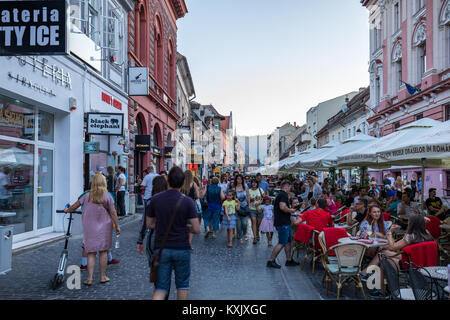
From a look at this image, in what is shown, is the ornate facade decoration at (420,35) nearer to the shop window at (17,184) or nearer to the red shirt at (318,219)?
the red shirt at (318,219)

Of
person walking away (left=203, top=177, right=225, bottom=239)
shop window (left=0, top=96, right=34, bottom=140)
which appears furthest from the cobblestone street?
shop window (left=0, top=96, right=34, bottom=140)

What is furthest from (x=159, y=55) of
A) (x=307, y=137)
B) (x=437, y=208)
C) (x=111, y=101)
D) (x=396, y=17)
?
(x=307, y=137)

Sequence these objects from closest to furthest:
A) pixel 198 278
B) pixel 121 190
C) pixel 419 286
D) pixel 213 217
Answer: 1. pixel 419 286
2. pixel 198 278
3. pixel 213 217
4. pixel 121 190

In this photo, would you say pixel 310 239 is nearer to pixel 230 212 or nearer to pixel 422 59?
pixel 230 212

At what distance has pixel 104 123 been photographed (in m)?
12.5

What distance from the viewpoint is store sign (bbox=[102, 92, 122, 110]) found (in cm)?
1404

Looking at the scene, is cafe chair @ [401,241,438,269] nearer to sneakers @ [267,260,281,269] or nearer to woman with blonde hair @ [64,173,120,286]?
sneakers @ [267,260,281,269]

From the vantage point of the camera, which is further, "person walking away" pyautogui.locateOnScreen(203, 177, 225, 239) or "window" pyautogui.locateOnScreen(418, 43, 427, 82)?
"window" pyautogui.locateOnScreen(418, 43, 427, 82)

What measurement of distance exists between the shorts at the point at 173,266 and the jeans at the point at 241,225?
676cm

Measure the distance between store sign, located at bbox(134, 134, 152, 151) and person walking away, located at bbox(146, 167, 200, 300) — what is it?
1420cm

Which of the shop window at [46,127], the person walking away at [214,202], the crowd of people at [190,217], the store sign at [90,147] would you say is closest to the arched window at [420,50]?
the crowd of people at [190,217]

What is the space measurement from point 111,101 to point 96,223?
941cm

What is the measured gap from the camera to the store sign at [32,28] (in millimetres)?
6336
